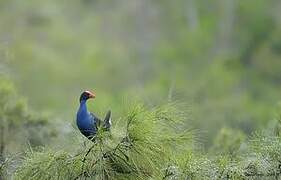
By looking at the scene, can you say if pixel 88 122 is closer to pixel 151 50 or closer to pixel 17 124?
pixel 17 124

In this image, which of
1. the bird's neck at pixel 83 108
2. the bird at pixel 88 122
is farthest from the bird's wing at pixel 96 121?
the bird's neck at pixel 83 108

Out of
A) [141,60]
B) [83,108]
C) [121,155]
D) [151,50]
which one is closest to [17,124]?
[83,108]

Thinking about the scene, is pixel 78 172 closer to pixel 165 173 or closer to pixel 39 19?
pixel 165 173

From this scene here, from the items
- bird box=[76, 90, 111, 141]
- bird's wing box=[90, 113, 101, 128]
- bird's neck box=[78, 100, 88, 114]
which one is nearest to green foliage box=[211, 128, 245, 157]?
bird's neck box=[78, 100, 88, 114]

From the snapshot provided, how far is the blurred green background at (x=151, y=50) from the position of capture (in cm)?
3141

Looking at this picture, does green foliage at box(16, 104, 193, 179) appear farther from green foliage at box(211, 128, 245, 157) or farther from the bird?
green foliage at box(211, 128, 245, 157)

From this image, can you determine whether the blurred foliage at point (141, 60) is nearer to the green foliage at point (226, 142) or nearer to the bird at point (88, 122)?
the green foliage at point (226, 142)

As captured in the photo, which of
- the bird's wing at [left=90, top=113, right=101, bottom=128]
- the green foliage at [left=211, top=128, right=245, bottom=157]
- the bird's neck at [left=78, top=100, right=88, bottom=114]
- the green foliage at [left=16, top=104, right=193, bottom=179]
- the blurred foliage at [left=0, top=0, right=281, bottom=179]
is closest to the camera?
→ the green foliage at [left=16, top=104, right=193, bottom=179]

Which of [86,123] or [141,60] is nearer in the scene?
[86,123]

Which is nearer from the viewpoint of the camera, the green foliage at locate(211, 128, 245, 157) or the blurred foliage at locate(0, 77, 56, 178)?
the green foliage at locate(211, 128, 245, 157)

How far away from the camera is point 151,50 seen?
4106cm

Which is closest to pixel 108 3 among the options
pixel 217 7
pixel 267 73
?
pixel 217 7

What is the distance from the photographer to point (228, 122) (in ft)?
83.1

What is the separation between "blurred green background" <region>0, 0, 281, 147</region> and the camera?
31406mm
